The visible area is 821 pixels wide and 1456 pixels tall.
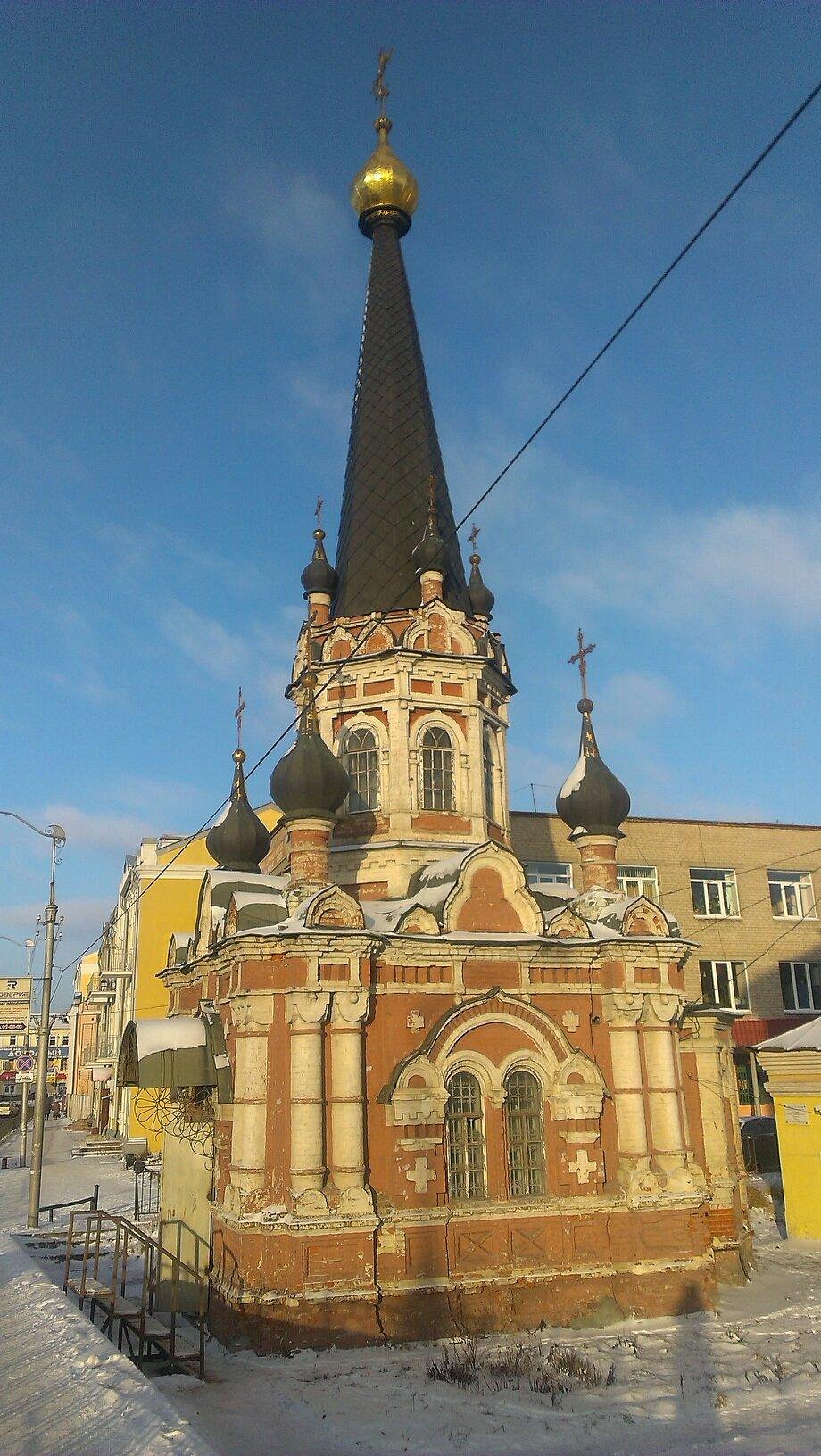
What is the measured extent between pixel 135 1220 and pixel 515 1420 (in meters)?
13.4

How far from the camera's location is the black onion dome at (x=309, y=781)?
1642cm

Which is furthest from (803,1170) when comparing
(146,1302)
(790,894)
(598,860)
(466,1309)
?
(790,894)

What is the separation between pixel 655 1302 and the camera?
49.5ft

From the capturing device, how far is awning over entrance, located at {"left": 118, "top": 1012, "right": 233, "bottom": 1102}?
15094 millimetres

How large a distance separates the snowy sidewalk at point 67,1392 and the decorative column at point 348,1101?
3.61 m

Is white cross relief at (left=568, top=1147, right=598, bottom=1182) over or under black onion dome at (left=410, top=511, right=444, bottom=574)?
under

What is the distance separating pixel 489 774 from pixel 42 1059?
12464mm

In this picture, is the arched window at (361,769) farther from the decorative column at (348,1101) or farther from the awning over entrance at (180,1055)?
the decorative column at (348,1101)

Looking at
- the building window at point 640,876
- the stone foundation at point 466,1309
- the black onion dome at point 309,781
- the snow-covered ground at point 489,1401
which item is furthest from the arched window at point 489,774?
the building window at point 640,876

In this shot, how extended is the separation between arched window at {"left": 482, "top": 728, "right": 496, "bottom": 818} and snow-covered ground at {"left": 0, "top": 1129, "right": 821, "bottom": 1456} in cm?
866

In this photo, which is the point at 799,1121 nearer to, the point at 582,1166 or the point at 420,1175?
the point at 582,1166

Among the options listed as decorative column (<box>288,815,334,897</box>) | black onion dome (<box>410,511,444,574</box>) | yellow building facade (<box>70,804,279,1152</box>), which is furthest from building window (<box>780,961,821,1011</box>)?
decorative column (<box>288,815,334,897</box>)

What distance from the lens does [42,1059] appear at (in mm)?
24203

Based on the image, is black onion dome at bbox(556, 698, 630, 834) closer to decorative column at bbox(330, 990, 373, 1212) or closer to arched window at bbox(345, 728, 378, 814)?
arched window at bbox(345, 728, 378, 814)
